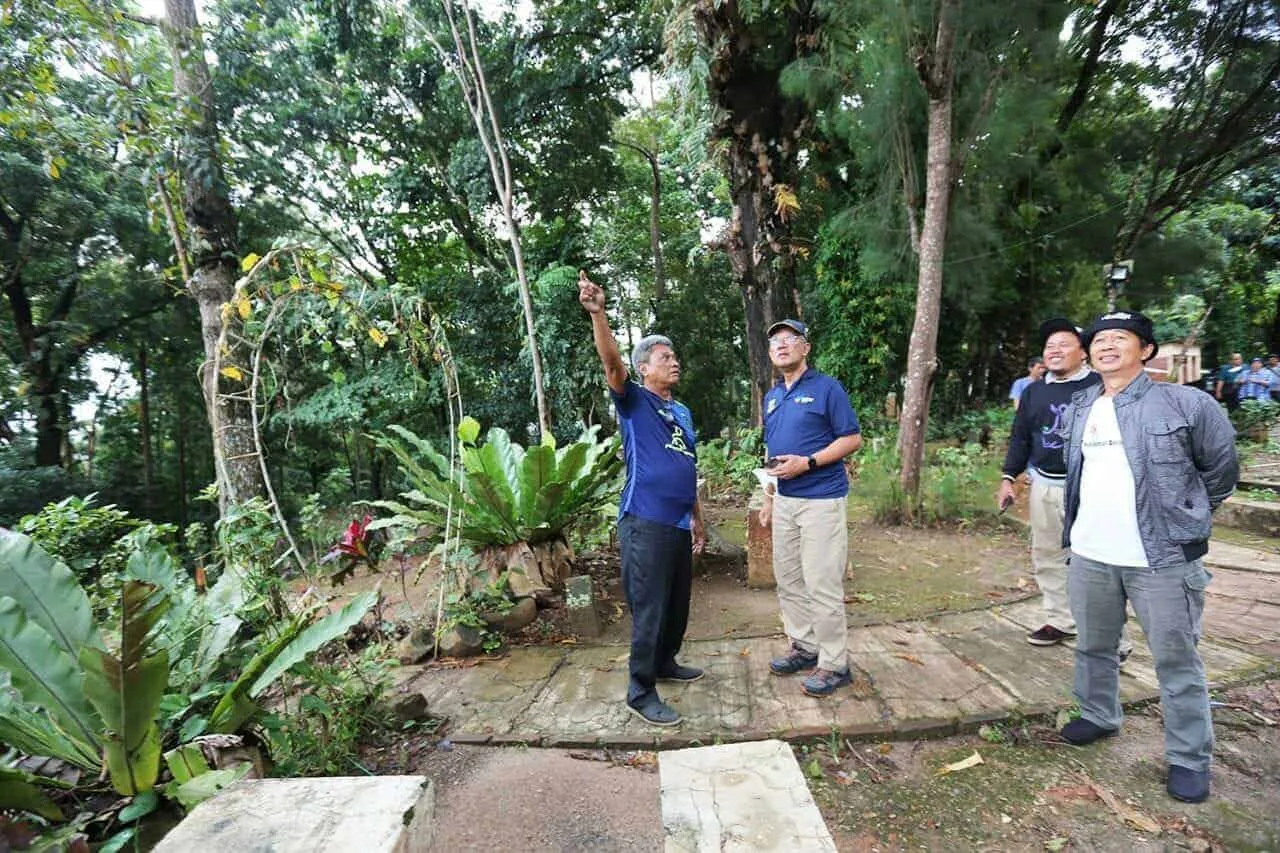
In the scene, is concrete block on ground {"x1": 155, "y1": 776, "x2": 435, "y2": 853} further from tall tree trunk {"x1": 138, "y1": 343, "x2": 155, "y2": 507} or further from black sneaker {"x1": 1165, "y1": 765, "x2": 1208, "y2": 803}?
tall tree trunk {"x1": 138, "y1": 343, "x2": 155, "y2": 507}

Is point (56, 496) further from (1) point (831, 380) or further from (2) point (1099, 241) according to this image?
(2) point (1099, 241)

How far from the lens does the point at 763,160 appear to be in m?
6.39

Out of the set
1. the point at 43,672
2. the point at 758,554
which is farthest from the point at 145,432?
the point at 758,554

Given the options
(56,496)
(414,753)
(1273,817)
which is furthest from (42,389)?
(1273,817)

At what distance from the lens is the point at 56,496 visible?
33.2 ft

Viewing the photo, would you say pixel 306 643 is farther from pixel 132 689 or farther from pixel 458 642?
pixel 458 642

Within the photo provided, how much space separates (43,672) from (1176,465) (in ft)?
13.0

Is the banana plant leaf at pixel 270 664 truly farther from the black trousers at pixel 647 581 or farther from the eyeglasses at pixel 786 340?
the eyeglasses at pixel 786 340

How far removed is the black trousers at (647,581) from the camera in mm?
2559

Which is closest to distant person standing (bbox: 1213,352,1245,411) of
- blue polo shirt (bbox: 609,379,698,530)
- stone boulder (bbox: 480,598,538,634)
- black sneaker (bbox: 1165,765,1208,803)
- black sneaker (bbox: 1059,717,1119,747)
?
black sneaker (bbox: 1059,717,1119,747)

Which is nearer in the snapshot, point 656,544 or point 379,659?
point 656,544

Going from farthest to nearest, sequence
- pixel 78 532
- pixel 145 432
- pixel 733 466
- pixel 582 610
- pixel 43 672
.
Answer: pixel 145 432, pixel 733 466, pixel 582 610, pixel 78 532, pixel 43 672

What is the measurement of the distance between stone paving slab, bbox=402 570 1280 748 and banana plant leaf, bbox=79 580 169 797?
3.77ft

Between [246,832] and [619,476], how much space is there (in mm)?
3823
